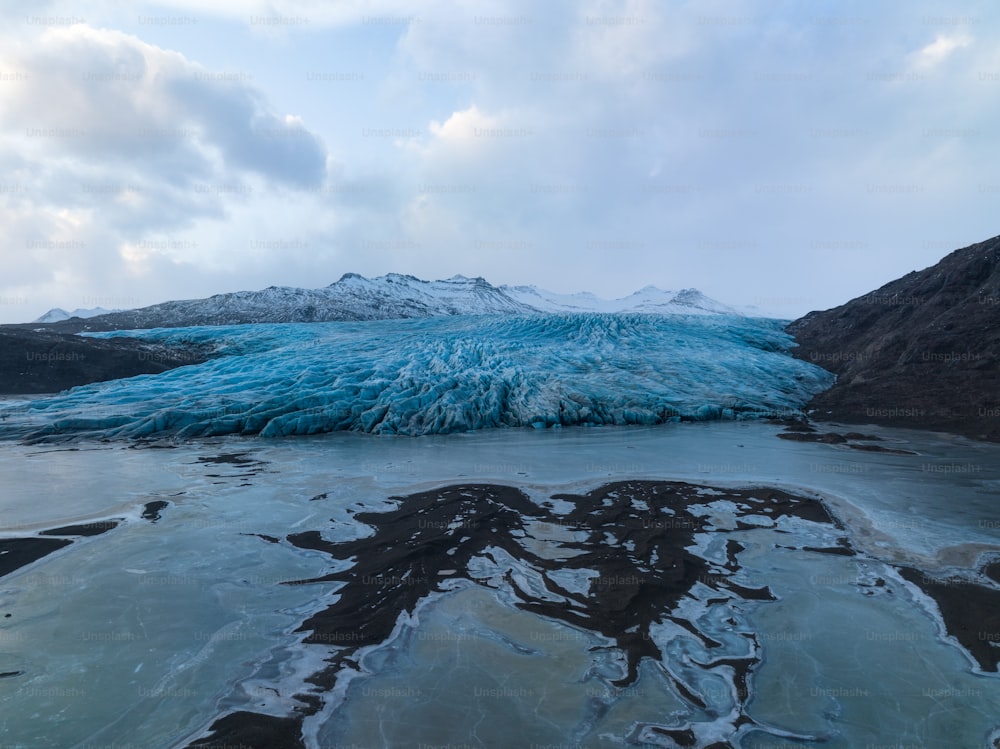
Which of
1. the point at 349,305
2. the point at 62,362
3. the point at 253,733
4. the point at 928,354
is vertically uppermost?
the point at 349,305

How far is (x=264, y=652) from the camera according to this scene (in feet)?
16.5

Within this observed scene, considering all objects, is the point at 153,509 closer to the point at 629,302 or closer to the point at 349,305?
the point at 349,305

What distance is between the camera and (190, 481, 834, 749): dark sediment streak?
16.1ft

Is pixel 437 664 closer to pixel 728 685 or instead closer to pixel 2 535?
pixel 728 685

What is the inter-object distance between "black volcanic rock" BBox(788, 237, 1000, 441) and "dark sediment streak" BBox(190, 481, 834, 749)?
11259 millimetres

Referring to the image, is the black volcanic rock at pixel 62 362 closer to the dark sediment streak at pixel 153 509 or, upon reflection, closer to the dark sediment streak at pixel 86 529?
the dark sediment streak at pixel 153 509

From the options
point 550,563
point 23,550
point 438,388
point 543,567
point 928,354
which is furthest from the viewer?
point 928,354

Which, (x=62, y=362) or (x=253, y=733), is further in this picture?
(x=62, y=362)

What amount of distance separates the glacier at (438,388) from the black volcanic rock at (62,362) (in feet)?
12.7

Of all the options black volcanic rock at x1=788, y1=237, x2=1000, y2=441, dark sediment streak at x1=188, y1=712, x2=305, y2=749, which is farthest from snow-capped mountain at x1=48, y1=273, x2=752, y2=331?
dark sediment streak at x1=188, y1=712, x2=305, y2=749

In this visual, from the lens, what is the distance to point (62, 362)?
25.0 meters

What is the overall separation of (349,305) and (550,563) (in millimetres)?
61326

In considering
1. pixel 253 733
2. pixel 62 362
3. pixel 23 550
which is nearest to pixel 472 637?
pixel 253 733

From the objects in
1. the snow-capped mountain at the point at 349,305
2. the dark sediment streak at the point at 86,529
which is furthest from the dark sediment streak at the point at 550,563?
the snow-capped mountain at the point at 349,305
